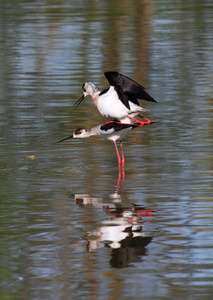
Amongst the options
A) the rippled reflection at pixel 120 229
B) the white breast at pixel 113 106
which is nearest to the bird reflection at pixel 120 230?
the rippled reflection at pixel 120 229

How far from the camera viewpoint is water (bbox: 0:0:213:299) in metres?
7.02

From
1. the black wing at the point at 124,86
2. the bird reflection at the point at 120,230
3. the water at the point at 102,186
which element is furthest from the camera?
the black wing at the point at 124,86

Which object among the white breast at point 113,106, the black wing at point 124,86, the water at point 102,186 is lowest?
the water at point 102,186

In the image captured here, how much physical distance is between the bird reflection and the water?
13 millimetres

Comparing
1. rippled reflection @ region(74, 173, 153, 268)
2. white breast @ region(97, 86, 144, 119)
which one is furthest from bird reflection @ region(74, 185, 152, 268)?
white breast @ region(97, 86, 144, 119)

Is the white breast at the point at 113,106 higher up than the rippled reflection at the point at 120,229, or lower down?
higher up

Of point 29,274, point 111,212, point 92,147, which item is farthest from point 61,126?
point 29,274

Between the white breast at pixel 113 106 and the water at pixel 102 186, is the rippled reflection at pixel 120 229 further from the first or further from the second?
the white breast at pixel 113 106

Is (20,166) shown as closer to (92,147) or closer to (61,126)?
(92,147)

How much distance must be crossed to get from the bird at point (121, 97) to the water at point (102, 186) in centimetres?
62

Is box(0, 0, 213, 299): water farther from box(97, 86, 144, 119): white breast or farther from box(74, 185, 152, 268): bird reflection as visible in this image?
box(97, 86, 144, 119): white breast

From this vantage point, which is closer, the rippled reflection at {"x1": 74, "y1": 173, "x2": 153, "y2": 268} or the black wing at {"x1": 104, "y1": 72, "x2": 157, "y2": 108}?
the rippled reflection at {"x1": 74, "y1": 173, "x2": 153, "y2": 268}

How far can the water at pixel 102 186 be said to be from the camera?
7.02 metres

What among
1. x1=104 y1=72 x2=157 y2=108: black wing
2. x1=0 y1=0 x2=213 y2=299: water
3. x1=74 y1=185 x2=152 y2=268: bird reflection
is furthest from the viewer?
x1=104 y1=72 x2=157 y2=108: black wing
